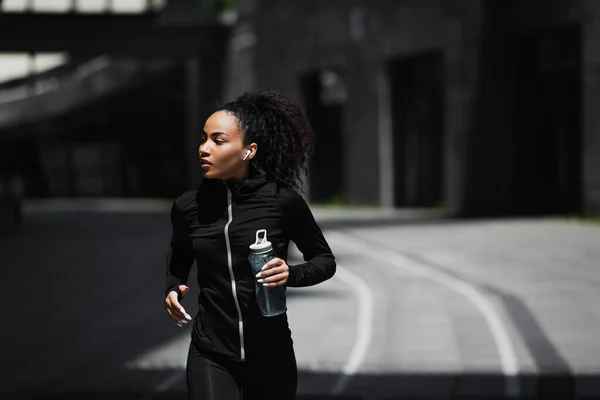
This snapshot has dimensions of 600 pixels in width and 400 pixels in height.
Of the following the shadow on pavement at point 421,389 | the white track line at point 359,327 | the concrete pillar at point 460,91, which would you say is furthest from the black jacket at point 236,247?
the concrete pillar at point 460,91

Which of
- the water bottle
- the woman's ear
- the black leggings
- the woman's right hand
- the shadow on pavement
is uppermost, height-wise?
the woman's ear

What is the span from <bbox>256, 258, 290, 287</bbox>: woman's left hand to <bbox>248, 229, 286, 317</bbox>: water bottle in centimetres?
2

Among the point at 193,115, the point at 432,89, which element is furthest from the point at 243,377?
the point at 193,115

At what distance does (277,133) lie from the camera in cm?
447

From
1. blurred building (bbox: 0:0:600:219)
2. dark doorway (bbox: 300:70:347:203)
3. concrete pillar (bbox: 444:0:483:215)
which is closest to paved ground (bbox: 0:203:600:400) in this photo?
blurred building (bbox: 0:0:600:219)

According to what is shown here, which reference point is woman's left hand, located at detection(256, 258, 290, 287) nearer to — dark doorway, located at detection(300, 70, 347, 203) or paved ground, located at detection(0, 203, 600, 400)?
paved ground, located at detection(0, 203, 600, 400)

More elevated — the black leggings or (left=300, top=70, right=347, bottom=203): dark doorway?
the black leggings

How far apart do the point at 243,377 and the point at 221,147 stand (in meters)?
0.80

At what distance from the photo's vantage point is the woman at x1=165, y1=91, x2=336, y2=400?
171 inches

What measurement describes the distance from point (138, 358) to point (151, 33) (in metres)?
35.1

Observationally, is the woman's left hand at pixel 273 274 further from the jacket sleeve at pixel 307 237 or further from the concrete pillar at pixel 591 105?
the concrete pillar at pixel 591 105

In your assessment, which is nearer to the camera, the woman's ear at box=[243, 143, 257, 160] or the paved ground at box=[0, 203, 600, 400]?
the woman's ear at box=[243, 143, 257, 160]

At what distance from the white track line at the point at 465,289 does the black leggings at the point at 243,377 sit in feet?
14.9

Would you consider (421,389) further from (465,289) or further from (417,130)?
(417,130)
